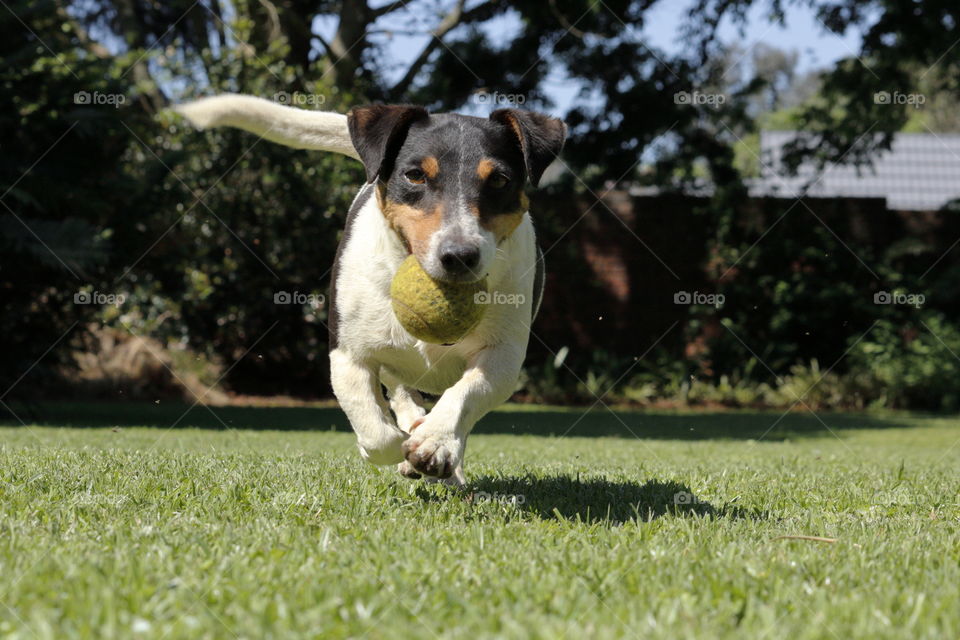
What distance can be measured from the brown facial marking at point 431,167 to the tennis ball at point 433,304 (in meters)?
0.36

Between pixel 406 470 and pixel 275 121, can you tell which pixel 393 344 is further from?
pixel 275 121

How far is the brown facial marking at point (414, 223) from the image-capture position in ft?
12.2

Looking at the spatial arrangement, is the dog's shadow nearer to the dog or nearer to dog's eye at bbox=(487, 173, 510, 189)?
the dog

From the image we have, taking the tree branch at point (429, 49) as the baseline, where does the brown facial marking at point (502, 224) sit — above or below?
below

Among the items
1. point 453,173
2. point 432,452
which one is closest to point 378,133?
point 453,173

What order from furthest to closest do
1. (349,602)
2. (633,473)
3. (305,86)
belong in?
(305,86)
(633,473)
(349,602)

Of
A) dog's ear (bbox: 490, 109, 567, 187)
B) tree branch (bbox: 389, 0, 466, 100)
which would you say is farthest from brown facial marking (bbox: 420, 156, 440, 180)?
tree branch (bbox: 389, 0, 466, 100)

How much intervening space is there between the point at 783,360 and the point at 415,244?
12.4 meters

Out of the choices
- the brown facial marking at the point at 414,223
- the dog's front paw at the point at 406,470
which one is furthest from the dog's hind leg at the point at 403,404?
the brown facial marking at the point at 414,223

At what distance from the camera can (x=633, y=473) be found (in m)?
5.46

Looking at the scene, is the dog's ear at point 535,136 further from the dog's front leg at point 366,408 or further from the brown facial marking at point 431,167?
the dog's front leg at point 366,408

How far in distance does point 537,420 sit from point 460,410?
823cm

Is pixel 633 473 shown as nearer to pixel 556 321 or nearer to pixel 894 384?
pixel 556 321

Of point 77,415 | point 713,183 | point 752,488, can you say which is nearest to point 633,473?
point 752,488
